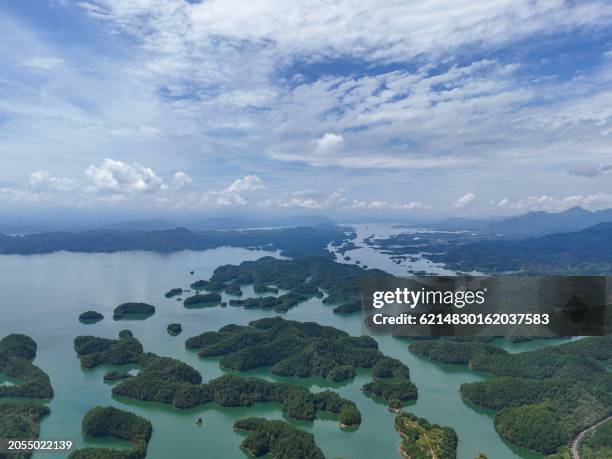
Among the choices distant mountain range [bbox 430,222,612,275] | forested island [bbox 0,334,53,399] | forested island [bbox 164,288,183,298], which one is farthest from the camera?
distant mountain range [bbox 430,222,612,275]

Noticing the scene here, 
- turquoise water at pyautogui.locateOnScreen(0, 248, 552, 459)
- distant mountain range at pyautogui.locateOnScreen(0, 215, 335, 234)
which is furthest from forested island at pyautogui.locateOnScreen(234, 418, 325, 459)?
distant mountain range at pyautogui.locateOnScreen(0, 215, 335, 234)

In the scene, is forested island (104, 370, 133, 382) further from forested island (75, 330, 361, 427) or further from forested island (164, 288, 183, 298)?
forested island (164, 288, 183, 298)

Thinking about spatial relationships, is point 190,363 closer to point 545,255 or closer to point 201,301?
point 201,301

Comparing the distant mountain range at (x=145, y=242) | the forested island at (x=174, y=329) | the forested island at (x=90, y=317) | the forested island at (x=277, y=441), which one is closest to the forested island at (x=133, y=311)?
the forested island at (x=90, y=317)

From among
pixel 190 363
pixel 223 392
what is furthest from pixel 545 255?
pixel 223 392

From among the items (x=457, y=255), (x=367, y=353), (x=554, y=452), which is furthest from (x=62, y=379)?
(x=457, y=255)

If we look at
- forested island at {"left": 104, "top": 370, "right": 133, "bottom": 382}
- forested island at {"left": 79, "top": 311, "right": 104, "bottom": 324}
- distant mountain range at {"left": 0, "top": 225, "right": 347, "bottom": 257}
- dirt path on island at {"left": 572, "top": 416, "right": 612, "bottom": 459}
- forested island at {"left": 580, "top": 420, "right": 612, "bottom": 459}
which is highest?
distant mountain range at {"left": 0, "top": 225, "right": 347, "bottom": 257}
